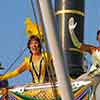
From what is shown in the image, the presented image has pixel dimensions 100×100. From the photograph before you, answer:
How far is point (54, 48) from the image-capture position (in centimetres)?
486

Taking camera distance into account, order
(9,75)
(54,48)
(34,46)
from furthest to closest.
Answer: (9,75) → (34,46) → (54,48)

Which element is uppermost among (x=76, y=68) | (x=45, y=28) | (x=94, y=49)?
(x=45, y=28)

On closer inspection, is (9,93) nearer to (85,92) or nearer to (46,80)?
(46,80)

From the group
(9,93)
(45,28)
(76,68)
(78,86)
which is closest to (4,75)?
(9,93)

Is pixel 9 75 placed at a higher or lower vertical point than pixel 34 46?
lower

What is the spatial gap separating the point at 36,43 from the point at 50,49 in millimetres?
3043

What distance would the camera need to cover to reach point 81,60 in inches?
459

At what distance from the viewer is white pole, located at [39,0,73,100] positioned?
4.83 meters

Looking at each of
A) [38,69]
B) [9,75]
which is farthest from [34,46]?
[9,75]

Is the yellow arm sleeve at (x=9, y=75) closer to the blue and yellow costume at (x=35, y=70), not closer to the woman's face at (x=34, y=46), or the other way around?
the blue and yellow costume at (x=35, y=70)

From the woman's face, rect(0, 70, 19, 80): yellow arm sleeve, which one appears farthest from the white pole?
rect(0, 70, 19, 80): yellow arm sleeve

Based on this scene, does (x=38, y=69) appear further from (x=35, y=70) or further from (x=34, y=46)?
(x=34, y=46)

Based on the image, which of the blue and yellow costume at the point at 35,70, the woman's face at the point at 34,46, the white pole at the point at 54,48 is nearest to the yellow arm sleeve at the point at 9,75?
the blue and yellow costume at the point at 35,70

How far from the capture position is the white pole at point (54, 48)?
4832mm
